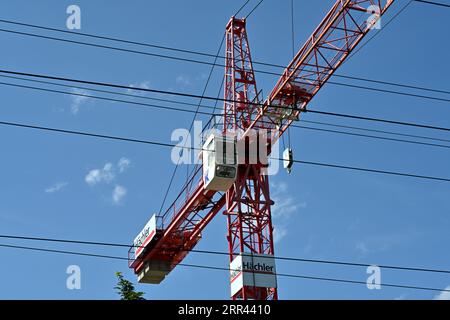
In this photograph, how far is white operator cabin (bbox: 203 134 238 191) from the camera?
40594mm

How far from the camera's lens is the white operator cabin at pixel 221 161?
40.6 metres

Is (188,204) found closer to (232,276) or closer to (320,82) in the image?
(232,276)

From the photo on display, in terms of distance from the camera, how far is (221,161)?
41.2m

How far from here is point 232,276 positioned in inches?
1731

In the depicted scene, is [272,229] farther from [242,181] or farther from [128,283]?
[128,283]

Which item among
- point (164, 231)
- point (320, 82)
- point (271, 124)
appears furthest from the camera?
Result: point (164, 231)
